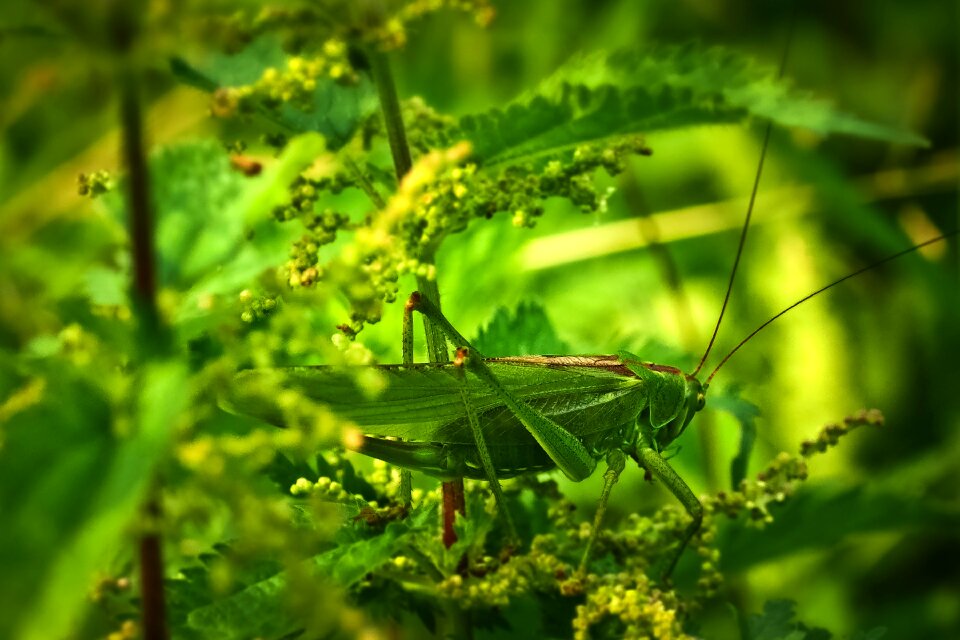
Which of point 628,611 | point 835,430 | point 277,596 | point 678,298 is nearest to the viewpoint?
point 277,596

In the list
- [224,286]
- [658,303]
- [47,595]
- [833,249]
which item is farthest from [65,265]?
[833,249]

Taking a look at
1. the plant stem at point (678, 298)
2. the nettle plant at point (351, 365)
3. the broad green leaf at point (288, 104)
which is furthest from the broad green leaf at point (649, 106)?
the plant stem at point (678, 298)

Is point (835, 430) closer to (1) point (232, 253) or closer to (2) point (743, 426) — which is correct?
(2) point (743, 426)

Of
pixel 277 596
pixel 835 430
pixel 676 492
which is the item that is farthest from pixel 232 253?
pixel 835 430

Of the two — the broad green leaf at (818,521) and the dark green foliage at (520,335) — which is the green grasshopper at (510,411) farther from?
the broad green leaf at (818,521)

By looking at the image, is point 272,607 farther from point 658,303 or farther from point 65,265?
point 658,303

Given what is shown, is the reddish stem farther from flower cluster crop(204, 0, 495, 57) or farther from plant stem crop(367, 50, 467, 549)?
flower cluster crop(204, 0, 495, 57)

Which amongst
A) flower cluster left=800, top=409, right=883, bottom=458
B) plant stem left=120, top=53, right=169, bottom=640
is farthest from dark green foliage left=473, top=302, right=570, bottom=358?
plant stem left=120, top=53, right=169, bottom=640
